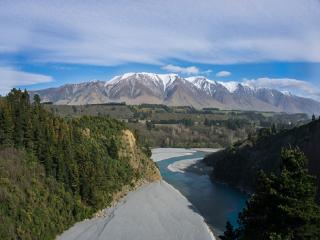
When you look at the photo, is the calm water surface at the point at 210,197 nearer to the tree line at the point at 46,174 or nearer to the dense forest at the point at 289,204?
the tree line at the point at 46,174

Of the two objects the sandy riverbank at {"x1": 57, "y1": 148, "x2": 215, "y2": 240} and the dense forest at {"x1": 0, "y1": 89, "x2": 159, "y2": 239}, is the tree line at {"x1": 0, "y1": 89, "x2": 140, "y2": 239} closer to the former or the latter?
the dense forest at {"x1": 0, "y1": 89, "x2": 159, "y2": 239}

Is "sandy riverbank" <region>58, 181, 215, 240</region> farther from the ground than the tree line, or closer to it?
closer to it

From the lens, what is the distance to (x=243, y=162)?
9862 cm

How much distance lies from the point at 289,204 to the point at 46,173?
37.8m

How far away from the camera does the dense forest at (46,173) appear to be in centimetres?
4625

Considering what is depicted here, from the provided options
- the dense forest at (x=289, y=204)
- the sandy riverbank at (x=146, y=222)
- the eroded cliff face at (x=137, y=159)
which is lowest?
the sandy riverbank at (x=146, y=222)

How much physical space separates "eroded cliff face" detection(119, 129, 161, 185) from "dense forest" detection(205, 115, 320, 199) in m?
17.1

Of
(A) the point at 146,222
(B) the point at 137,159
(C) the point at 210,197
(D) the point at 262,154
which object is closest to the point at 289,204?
(A) the point at 146,222

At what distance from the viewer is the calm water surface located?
6531cm

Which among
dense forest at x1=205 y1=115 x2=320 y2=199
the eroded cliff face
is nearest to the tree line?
the eroded cliff face

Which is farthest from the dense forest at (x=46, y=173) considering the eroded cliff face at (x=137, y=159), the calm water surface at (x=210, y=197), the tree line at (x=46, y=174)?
the calm water surface at (x=210, y=197)

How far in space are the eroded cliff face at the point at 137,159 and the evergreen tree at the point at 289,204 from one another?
57689mm

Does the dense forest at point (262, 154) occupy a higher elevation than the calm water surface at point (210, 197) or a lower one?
higher

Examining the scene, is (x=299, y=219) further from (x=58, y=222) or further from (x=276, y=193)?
(x=58, y=222)
